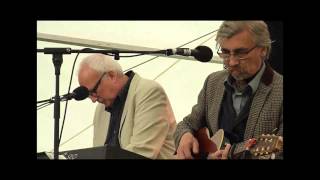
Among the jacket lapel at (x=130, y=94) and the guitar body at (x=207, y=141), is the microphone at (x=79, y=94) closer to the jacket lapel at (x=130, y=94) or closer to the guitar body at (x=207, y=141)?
the jacket lapel at (x=130, y=94)

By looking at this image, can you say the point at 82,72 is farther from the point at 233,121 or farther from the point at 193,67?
the point at 233,121

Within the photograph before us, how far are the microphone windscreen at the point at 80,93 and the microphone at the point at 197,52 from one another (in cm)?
45

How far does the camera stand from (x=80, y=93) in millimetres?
3568

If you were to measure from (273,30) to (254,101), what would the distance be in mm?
374

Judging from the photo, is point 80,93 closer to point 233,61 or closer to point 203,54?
point 203,54

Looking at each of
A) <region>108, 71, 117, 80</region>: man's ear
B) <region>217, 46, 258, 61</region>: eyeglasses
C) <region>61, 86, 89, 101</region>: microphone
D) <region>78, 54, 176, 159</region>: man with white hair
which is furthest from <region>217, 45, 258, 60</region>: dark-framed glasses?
<region>61, 86, 89, 101</region>: microphone

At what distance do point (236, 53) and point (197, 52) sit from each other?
1.03ft

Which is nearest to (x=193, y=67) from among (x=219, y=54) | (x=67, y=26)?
(x=219, y=54)

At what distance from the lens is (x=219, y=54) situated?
3730mm

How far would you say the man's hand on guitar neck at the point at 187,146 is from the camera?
380cm

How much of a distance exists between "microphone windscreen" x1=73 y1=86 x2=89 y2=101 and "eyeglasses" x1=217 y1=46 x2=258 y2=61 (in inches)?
27.5

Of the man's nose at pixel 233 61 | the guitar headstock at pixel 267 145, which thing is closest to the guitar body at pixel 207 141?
the guitar headstock at pixel 267 145

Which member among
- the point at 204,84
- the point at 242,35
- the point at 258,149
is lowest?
the point at 258,149
